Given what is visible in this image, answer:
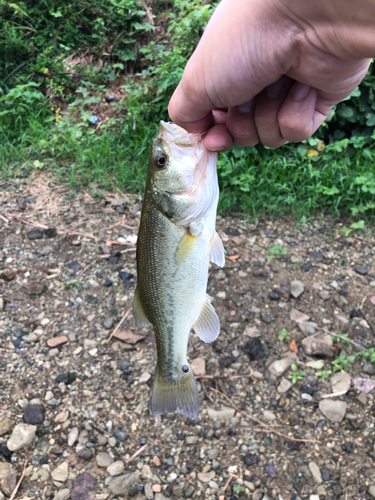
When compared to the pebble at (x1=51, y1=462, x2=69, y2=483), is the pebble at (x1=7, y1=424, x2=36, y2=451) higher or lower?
higher

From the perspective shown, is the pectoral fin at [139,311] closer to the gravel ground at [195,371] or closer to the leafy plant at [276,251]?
the gravel ground at [195,371]

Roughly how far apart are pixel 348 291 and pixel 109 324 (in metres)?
2.24

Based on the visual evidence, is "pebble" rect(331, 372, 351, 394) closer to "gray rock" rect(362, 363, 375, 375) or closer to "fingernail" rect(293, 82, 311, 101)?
"gray rock" rect(362, 363, 375, 375)

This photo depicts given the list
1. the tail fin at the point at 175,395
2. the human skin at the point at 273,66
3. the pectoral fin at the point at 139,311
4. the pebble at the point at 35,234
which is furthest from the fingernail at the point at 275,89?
the pebble at the point at 35,234

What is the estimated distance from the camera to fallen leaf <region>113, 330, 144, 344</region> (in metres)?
3.09

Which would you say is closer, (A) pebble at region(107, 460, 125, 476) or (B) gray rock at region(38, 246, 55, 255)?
(A) pebble at region(107, 460, 125, 476)

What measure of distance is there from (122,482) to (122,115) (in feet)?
14.4

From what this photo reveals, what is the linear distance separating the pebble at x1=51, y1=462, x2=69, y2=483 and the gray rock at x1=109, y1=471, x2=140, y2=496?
29 cm

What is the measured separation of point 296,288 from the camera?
3488mm

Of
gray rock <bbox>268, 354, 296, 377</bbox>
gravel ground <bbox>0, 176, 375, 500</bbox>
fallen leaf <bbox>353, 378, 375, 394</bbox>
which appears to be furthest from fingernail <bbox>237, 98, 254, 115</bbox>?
fallen leaf <bbox>353, 378, 375, 394</bbox>

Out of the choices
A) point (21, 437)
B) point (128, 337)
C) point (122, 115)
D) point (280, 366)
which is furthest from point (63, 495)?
point (122, 115)

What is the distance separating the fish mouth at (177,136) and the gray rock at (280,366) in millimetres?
1948

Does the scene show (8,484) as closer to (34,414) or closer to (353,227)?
(34,414)

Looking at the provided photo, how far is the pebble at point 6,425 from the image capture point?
2473 mm
